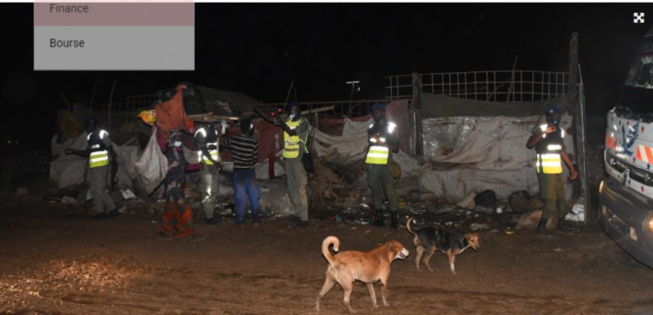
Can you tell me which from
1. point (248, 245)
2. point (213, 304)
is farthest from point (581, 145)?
point (213, 304)

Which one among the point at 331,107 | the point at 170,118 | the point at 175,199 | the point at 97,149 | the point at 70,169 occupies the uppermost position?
the point at 331,107

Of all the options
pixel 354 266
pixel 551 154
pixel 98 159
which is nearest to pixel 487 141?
pixel 551 154

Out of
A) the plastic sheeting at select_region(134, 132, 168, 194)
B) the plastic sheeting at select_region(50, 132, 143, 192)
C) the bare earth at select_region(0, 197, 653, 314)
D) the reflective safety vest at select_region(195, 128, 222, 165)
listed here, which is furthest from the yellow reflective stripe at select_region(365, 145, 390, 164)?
the plastic sheeting at select_region(50, 132, 143, 192)

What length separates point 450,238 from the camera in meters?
6.37

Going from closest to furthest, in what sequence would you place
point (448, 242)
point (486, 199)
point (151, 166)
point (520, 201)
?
point (448, 242)
point (520, 201)
point (486, 199)
point (151, 166)

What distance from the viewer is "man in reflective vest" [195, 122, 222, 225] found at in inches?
352

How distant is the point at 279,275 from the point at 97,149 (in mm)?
5232

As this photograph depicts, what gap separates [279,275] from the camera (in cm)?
641

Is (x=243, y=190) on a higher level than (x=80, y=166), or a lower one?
lower

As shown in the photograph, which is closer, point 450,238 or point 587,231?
point 450,238

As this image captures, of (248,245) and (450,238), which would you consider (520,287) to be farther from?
(248,245)

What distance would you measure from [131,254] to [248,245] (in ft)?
5.31

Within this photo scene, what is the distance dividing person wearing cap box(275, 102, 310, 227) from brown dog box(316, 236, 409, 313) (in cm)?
395

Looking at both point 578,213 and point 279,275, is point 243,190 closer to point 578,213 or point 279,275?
point 279,275
